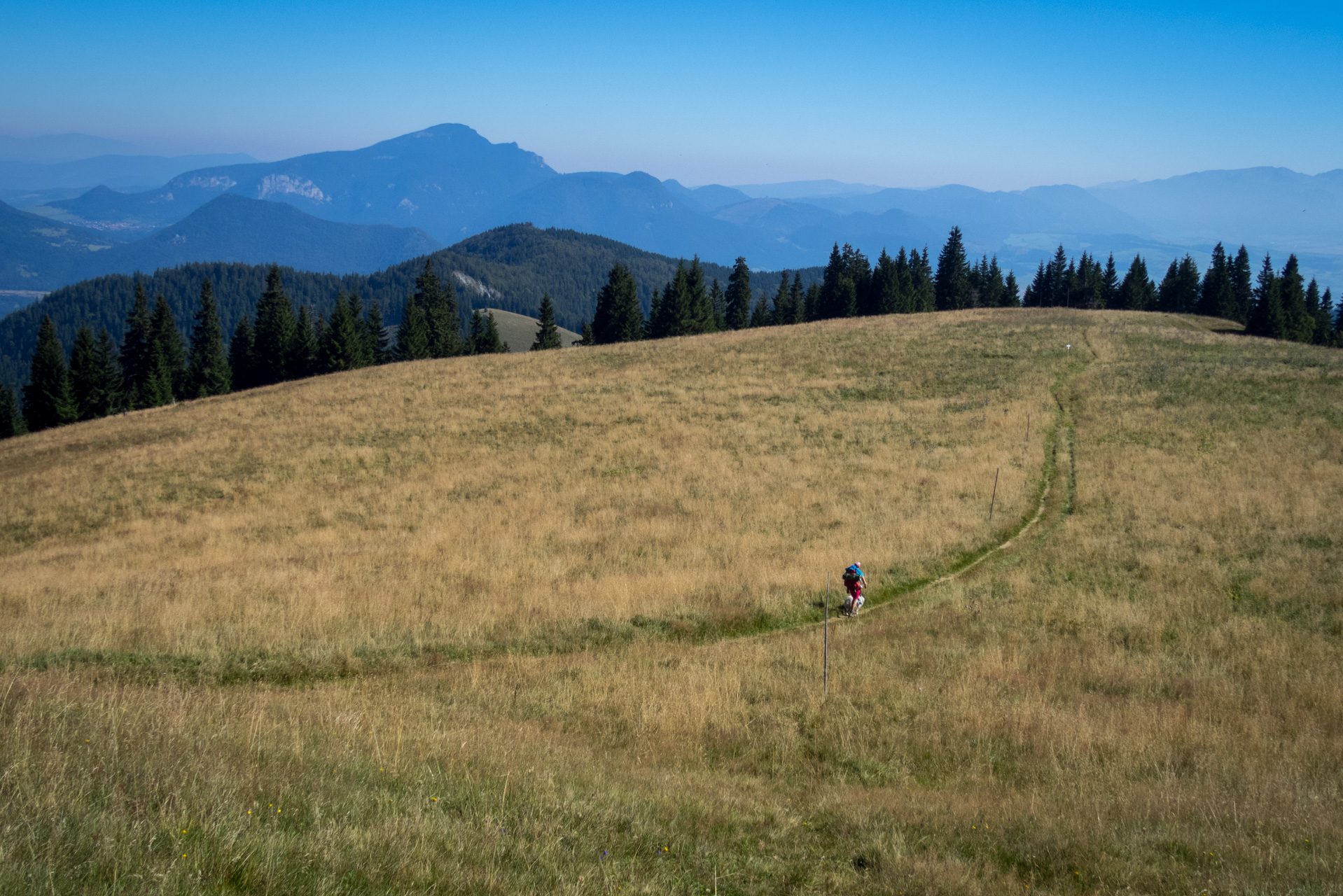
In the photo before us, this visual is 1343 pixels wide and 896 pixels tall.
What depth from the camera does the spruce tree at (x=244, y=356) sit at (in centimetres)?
8094

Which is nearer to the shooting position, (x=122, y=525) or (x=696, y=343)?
(x=122, y=525)

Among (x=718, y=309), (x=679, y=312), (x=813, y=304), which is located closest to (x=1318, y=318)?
(x=813, y=304)

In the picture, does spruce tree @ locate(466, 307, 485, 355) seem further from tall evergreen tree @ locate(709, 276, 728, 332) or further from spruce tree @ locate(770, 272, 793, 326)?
spruce tree @ locate(770, 272, 793, 326)

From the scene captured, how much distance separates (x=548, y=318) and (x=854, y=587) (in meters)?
77.1

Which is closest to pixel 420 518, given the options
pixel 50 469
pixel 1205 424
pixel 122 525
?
pixel 122 525

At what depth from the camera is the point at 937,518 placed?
18.6 metres

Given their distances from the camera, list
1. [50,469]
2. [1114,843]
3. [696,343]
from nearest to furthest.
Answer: [1114,843] → [50,469] → [696,343]

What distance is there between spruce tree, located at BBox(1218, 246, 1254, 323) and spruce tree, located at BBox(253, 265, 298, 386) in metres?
112

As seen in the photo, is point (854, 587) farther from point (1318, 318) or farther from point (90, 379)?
point (1318, 318)

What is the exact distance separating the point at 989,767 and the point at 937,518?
1144 cm

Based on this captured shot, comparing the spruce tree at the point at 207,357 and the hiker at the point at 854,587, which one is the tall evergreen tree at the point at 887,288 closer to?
the spruce tree at the point at 207,357

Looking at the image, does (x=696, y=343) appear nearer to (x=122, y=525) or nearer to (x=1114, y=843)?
(x=122, y=525)

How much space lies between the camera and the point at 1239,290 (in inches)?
3467

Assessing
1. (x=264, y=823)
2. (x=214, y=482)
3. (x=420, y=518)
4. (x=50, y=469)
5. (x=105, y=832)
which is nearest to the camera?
(x=105, y=832)
